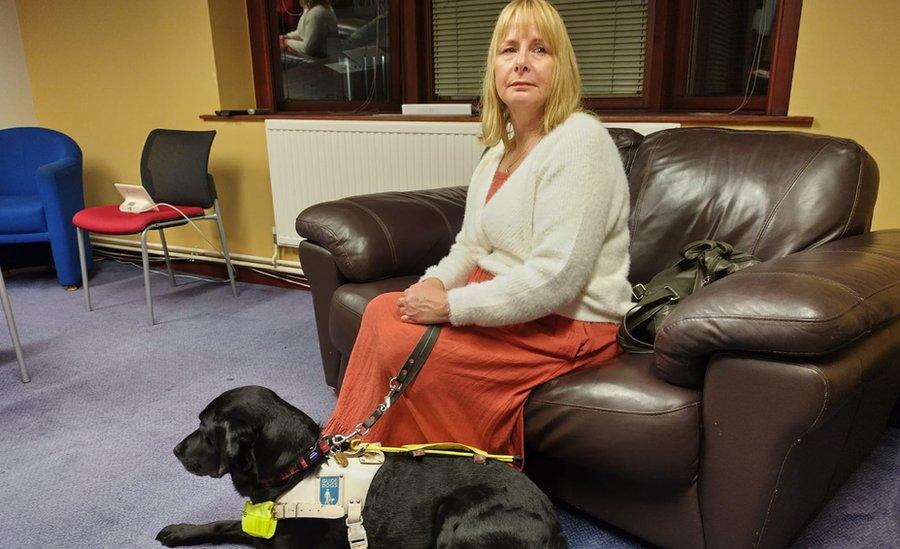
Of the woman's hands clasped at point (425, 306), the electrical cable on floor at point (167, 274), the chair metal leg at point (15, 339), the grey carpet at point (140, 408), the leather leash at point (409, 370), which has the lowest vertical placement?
the electrical cable on floor at point (167, 274)

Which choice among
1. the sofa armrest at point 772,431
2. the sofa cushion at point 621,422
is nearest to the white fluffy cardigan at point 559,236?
the sofa cushion at point 621,422

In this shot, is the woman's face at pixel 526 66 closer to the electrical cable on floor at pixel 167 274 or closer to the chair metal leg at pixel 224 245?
the chair metal leg at pixel 224 245

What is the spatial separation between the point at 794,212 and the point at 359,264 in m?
1.13

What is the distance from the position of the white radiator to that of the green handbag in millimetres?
1277

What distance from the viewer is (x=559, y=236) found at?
120 cm

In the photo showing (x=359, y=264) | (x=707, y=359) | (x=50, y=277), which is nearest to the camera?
(x=707, y=359)

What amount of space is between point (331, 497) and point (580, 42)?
223 cm

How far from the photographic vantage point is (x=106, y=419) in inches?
76.3

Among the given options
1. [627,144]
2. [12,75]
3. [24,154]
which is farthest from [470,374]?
[12,75]

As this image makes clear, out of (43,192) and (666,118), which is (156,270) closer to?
(43,192)

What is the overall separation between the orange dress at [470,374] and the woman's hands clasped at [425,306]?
2cm

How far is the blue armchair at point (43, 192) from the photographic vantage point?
3145mm

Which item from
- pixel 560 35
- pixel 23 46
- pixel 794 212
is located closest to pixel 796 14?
pixel 794 212

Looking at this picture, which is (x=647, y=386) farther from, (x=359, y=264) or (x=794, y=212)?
(x=359, y=264)
